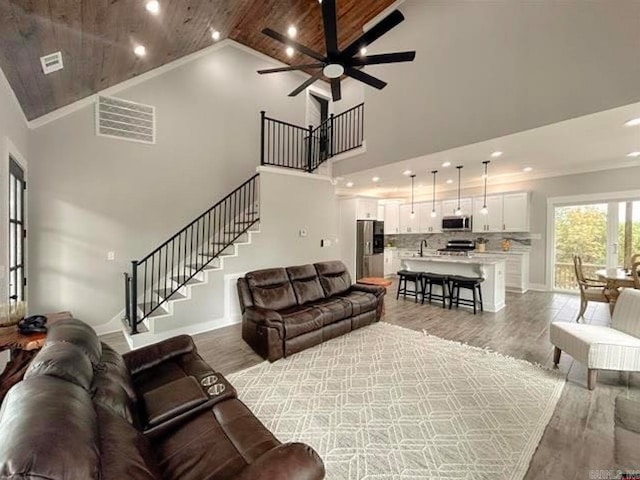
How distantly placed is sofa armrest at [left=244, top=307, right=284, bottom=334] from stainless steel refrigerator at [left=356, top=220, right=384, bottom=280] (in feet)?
16.1

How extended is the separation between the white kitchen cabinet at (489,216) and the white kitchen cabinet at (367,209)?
2708mm

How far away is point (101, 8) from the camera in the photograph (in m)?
2.60

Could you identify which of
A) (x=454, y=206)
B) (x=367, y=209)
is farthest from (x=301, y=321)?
(x=454, y=206)

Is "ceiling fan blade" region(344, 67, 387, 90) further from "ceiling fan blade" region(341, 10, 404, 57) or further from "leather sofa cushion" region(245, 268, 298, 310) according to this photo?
"leather sofa cushion" region(245, 268, 298, 310)

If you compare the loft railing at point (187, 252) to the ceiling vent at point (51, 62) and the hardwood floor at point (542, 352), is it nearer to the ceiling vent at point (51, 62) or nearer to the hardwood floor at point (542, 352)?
the hardwood floor at point (542, 352)

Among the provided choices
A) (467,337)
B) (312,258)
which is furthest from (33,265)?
(467,337)

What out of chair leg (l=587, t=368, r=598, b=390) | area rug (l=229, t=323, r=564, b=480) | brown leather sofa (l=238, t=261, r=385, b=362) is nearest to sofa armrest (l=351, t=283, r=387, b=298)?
brown leather sofa (l=238, t=261, r=385, b=362)

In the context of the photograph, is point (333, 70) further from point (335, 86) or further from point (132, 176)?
point (132, 176)

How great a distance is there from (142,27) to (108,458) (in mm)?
4169

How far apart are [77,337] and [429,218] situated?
883 cm

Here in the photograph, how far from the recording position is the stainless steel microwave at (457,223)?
8.05m

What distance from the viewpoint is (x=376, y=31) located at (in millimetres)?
2812

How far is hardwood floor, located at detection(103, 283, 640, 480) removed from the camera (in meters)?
1.93

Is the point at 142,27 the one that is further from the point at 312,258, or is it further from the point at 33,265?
the point at 312,258
